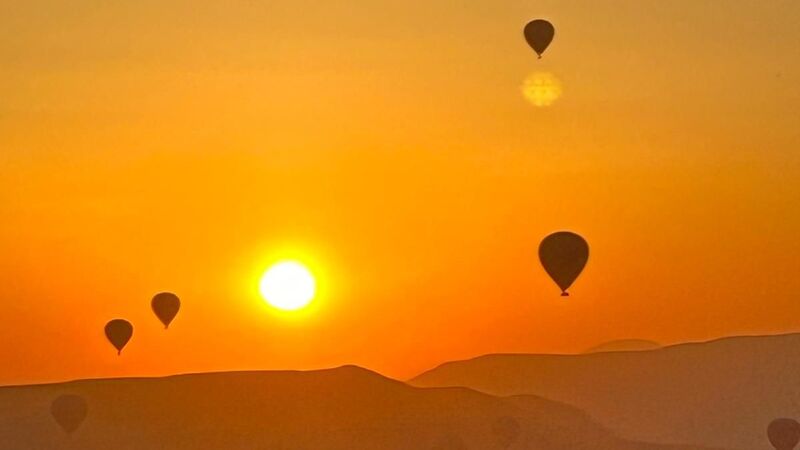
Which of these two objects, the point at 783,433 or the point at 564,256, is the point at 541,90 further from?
the point at 783,433

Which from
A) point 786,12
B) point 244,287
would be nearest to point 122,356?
point 244,287

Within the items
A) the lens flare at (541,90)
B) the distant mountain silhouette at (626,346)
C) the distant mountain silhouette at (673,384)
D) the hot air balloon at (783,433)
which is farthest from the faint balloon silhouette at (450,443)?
the lens flare at (541,90)

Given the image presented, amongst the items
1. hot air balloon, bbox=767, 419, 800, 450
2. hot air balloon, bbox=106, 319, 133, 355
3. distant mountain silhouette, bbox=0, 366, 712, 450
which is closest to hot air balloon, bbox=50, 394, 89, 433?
distant mountain silhouette, bbox=0, 366, 712, 450

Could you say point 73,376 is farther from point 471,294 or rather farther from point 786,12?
point 786,12

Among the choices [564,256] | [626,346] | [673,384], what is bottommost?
[673,384]

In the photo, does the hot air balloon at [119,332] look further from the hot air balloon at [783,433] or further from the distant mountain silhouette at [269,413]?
the hot air balloon at [783,433]

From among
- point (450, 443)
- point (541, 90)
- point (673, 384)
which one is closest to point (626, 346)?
point (673, 384)

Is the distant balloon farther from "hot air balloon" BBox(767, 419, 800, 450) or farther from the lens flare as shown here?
the lens flare
